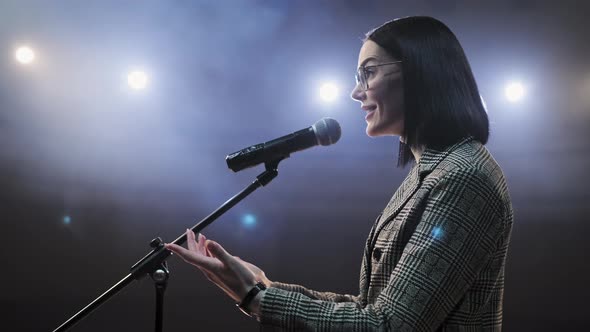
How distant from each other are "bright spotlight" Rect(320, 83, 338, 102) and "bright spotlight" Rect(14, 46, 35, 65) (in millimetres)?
2223

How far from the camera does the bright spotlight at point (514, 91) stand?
12.5 ft

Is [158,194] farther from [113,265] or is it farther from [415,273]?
[415,273]

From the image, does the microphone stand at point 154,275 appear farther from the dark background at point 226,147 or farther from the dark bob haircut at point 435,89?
the dark background at point 226,147

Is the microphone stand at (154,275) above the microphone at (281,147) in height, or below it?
below

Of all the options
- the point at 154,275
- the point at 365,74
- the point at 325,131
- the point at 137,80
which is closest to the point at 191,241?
the point at 154,275

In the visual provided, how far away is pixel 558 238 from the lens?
12.5 feet

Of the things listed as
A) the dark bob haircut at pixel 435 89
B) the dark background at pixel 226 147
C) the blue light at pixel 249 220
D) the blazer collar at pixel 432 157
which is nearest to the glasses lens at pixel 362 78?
the dark bob haircut at pixel 435 89

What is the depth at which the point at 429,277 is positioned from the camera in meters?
0.87

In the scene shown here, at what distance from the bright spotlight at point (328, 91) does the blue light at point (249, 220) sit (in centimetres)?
115

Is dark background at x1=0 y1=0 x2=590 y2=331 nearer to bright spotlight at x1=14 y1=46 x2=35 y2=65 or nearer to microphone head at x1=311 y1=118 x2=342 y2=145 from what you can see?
bright spotlight at x1=14 y1=46 x2=35 y2=65

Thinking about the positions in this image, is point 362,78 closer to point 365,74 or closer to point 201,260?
point 365,74

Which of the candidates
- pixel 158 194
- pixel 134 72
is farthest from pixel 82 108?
pixel 158 194

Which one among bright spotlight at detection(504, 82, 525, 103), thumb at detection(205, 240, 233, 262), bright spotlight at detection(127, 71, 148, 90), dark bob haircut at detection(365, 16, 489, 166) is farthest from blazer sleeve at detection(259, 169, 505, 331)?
bright spotlight at detection(504, 82, 525, 103)

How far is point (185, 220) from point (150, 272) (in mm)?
2568
